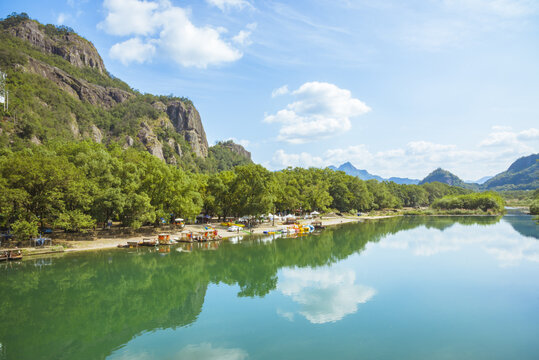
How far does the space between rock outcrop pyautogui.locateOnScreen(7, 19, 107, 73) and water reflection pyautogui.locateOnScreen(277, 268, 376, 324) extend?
559 feet

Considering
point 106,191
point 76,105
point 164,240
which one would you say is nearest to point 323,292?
point 164,240

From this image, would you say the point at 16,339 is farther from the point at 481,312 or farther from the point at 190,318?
the point at 481,312

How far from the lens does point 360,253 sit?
38.9 m

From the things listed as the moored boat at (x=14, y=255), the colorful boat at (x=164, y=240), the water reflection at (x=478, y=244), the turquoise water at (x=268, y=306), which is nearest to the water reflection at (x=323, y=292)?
the turquoise water at (x=268, y=306)

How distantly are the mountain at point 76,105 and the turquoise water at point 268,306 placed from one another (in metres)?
61.3

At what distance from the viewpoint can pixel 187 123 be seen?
166500 millimetres

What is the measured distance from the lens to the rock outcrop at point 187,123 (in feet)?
531

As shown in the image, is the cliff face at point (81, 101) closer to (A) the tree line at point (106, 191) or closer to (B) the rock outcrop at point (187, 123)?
(B) the rock outcrop at point (187, 123)

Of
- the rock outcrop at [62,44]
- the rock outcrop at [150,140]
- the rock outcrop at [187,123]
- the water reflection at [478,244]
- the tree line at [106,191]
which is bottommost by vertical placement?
the water reflection at [478,244]

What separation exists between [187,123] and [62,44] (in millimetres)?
72209

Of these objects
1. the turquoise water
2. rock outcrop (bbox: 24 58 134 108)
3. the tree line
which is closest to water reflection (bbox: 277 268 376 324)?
the turquoise water

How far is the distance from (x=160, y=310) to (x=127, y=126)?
423ft

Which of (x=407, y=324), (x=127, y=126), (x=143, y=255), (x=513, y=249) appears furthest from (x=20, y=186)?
(x=127, y=126)

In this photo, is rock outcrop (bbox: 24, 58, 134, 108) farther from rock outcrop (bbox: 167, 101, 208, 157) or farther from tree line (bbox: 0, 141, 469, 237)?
tree line (bbox: 0, 141, 469, 237)
